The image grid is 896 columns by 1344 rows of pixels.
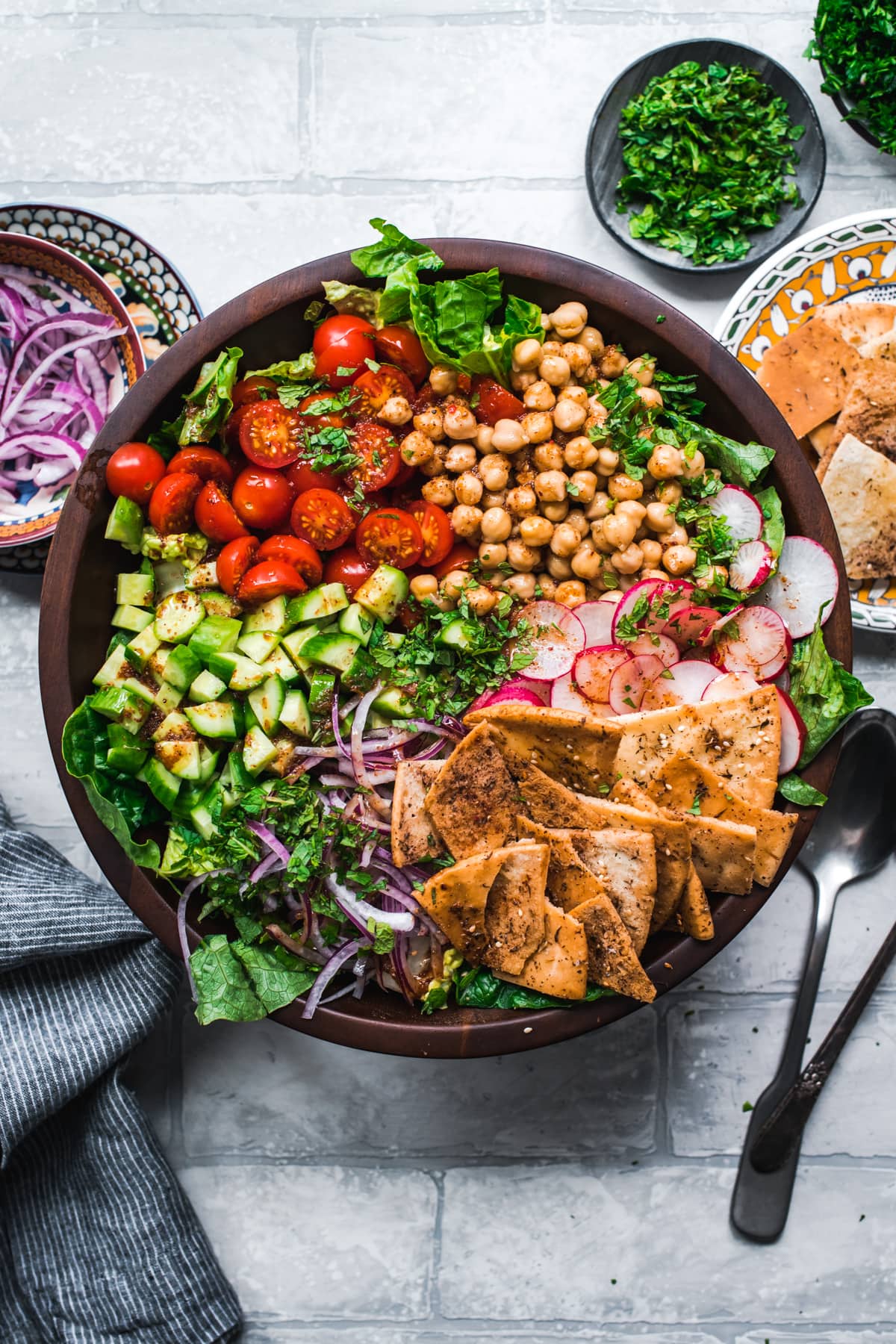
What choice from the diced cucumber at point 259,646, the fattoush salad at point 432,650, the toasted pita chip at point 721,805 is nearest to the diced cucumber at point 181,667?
the fattoush salad at point 432,650

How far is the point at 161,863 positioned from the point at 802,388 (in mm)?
1981

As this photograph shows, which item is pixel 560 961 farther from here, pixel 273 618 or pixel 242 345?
pixel 242 345

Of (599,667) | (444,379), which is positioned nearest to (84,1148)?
(599,667)

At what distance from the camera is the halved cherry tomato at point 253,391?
2.45 meters

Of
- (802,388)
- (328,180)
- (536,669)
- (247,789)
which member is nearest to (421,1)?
(328,180)

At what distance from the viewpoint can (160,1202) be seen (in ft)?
9.30

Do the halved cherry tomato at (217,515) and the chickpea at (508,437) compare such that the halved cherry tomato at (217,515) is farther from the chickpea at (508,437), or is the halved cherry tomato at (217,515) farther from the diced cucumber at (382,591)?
the chickpea at (508,437)

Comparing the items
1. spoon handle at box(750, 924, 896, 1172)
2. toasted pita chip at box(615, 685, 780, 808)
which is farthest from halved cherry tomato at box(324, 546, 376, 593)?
spoon handle at box(750, 924, 896, 1172)

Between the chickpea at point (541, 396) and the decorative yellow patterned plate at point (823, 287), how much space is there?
623 mm

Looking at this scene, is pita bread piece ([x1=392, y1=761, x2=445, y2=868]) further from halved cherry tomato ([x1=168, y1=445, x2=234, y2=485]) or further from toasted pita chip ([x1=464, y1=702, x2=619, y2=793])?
halved cherry tomato ([x1=168, y1=445, x2=234, y2=485])

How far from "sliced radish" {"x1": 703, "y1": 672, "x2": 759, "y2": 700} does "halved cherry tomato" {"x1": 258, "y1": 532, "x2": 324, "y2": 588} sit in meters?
0.94

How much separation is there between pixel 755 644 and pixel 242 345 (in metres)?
1.36

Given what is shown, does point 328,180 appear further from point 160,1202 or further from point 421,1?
point 160,1202

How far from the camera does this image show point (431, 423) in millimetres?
2420
